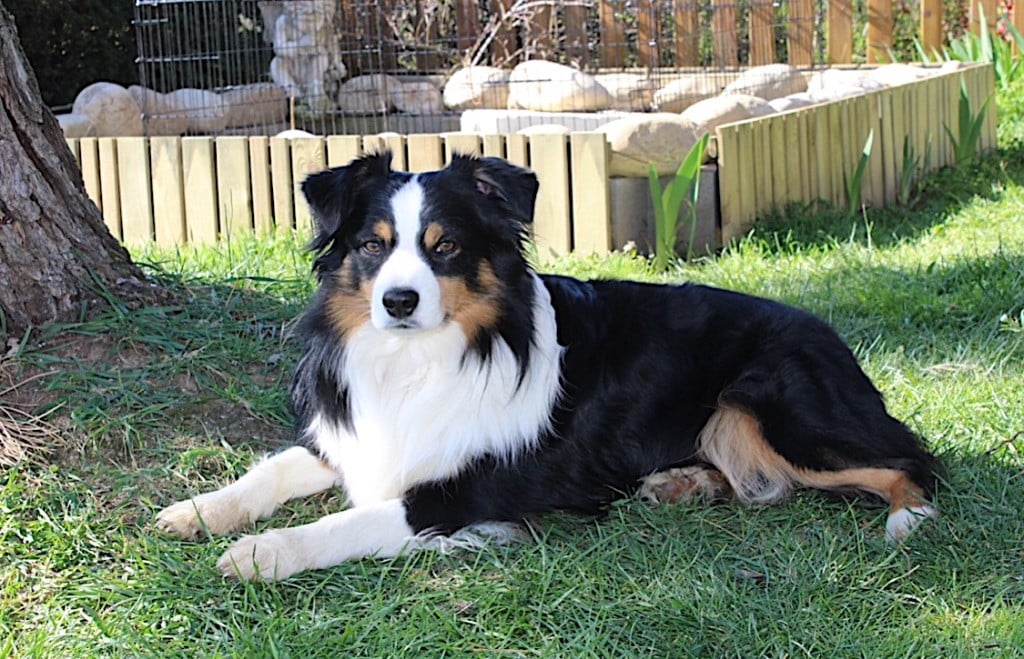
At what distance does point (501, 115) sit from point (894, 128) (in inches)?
101

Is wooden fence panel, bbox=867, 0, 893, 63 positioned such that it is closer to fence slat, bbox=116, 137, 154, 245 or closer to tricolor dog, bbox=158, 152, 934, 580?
fence slat, bbox=116, 137, 154, 245

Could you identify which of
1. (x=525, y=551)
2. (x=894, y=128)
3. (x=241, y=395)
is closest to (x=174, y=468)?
(x=241, y=395)

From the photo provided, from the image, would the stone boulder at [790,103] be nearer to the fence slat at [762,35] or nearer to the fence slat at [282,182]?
the fence slat at [762,35]

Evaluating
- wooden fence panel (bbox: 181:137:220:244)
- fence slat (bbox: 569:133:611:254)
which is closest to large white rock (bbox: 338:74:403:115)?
wooden fence panel (bbox: 181:137:220:244)

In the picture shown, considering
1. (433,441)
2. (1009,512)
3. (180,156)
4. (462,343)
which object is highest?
(180,156)

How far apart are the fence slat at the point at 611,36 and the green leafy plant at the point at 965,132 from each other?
A: 2.75 meters

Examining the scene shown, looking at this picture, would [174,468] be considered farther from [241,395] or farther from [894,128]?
[894,128]

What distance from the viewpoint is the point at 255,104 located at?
28.6 feet

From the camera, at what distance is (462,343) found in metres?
3.45

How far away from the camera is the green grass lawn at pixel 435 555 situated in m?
2.95

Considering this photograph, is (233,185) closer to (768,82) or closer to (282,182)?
(282,182)

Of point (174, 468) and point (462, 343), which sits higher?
point (462, 343)

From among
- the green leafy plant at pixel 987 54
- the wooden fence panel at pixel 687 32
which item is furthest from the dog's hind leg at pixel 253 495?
the green leafy plant at pixel 987 54

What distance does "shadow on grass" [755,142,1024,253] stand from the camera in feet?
22.2
